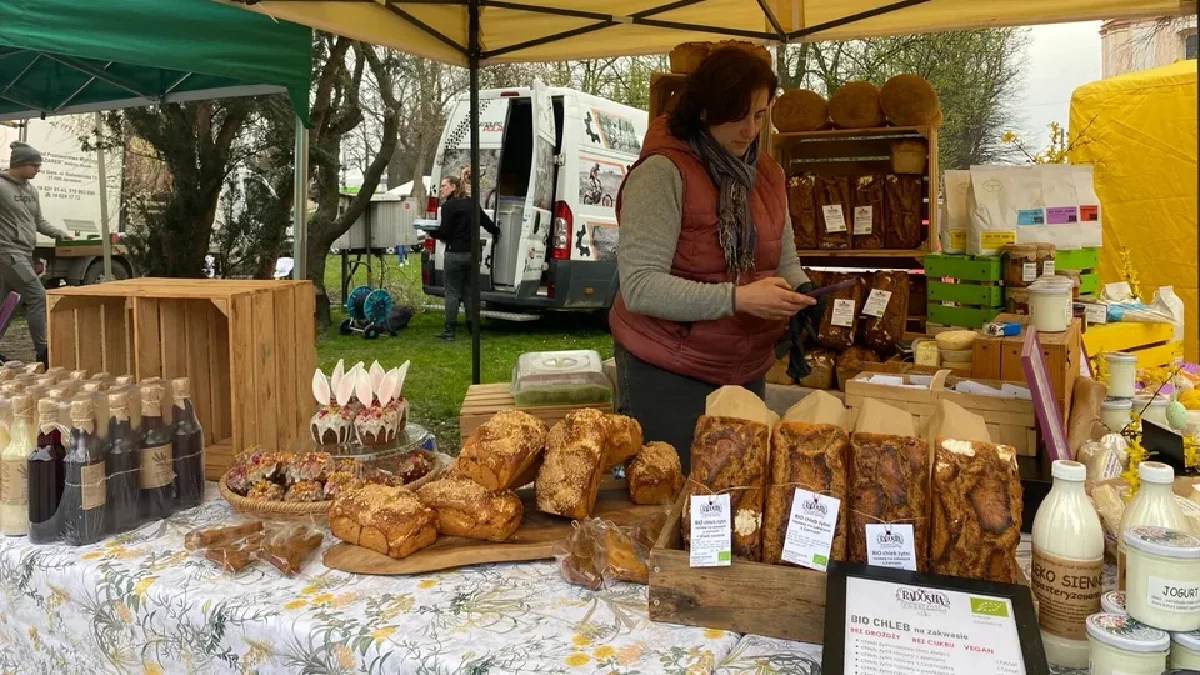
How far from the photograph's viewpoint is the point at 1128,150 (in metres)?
5.85

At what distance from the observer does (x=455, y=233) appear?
29.0ft

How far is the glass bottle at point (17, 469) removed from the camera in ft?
5.49

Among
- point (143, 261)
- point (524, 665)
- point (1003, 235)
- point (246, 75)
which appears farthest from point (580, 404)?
point (143, 261)

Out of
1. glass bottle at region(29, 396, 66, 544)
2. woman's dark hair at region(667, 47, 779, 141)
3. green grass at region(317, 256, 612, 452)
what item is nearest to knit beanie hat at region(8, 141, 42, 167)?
green grass at region(317, 256, 612, 452)

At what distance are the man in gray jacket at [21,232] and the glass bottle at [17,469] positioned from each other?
20.8ft

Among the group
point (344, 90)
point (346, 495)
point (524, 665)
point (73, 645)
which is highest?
point (344, 90)

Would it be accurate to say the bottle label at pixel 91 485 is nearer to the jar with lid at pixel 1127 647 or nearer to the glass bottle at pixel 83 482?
the glass bottle at pixel 83 482

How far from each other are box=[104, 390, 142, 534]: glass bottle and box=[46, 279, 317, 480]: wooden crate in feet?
1.06

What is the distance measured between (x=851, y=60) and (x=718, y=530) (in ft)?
30.2

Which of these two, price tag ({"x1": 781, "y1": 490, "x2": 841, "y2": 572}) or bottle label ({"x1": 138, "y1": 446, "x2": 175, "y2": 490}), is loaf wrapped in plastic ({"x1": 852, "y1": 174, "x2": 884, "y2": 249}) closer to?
price tag ({"x1": 781, "y1": 490, "x2": 841, "y2": 572})

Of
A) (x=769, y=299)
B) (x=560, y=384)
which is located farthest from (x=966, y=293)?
(x=560, y=384)

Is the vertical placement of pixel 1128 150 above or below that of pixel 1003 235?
above

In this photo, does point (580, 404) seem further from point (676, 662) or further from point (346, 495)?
point (676, 662)

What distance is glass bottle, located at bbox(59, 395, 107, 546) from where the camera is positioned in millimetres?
1594
